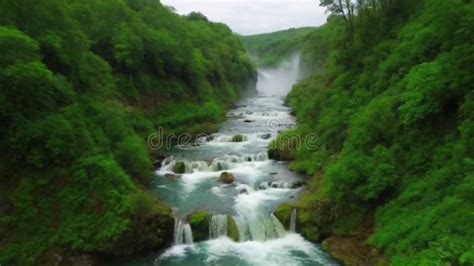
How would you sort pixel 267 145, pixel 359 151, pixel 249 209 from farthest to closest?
pixel 267 145, pixel 249 209, pixel 359 151

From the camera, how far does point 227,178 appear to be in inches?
971

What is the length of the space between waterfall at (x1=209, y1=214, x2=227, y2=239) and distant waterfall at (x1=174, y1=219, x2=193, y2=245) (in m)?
1.03

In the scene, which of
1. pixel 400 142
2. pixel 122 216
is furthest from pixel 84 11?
pixel 400 142

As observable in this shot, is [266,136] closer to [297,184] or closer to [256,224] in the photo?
[297,184]

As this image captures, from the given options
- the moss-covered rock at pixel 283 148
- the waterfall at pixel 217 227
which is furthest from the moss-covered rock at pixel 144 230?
the moss-covered rock at pixel 283 148

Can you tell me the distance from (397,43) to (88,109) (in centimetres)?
1992

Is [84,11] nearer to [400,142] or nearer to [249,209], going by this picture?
[249,209]

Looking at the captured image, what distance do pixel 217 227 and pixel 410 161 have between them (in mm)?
9387

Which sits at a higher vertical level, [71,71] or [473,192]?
[71,71]

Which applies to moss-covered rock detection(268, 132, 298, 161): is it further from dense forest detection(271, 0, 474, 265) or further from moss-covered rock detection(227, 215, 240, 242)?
moss-covered rock detection(227, 215, 240, 242)

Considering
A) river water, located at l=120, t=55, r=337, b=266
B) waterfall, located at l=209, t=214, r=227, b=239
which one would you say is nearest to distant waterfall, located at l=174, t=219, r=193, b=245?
river water, located at l=120, t=55, r=337, b=266

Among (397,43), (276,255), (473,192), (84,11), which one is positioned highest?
(84,11)

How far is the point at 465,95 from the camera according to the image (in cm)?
1554

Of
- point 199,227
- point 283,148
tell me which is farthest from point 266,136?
point 199,227
